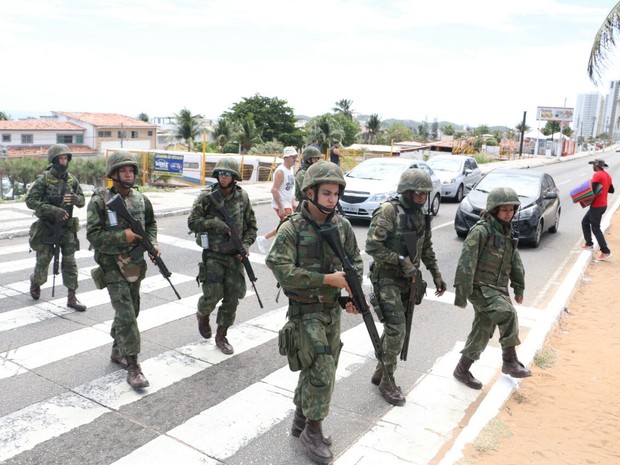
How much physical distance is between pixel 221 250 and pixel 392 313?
1792mm

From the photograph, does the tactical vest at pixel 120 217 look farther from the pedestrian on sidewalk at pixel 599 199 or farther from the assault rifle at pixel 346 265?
the pedestrian on sidewalk at pixel 599 199

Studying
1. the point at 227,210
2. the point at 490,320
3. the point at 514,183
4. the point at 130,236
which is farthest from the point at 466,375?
the point at 514,183

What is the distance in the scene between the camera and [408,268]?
444cm

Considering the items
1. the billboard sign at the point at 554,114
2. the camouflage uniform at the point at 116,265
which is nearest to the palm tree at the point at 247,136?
the camouflage uniform at the point at 116,265

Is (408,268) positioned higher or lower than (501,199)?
lower

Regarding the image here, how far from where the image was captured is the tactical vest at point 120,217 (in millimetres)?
4755

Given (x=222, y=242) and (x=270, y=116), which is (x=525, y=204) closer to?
(x=222, y=242)

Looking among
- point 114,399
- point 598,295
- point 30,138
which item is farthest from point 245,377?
point 30,138

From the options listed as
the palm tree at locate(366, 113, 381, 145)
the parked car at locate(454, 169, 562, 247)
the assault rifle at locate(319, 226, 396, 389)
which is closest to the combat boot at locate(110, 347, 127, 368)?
the assault rifle at locate(319, 226, 396, 389)

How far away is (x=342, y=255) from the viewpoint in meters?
3.55

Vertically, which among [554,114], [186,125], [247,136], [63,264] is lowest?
[63,264]

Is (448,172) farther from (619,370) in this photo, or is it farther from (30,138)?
(30,138)

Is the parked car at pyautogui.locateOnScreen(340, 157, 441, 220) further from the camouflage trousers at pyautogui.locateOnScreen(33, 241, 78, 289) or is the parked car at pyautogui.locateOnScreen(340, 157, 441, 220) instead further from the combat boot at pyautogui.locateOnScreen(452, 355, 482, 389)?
the combat boot at pyautogui.locateOnScreen(452, 355, 482, 389)

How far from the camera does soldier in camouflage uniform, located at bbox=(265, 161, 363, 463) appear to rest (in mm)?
3564
